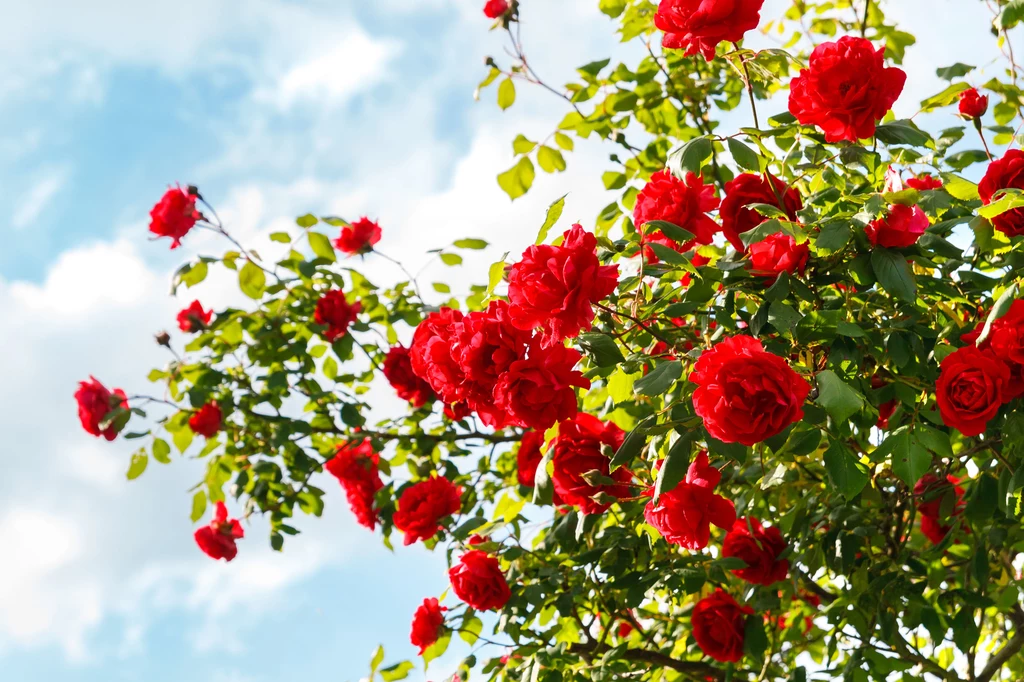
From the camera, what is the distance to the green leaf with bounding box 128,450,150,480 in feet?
11.0

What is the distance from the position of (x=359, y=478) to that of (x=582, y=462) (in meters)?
1.56

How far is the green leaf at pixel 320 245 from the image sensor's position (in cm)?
315

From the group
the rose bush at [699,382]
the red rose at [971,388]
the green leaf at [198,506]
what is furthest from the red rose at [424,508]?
the red rose at [971,388]

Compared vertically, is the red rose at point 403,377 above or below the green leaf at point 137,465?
below

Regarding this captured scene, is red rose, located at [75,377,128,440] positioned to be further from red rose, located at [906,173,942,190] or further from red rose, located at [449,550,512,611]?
red rose, located at [906,173,942,190]

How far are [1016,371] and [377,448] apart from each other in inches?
84.2

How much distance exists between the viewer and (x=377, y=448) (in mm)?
3266

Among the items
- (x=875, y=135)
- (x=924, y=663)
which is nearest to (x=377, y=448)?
(x=924, y=663)

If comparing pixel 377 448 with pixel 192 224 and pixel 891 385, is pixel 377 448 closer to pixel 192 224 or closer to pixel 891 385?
pixel 192 224

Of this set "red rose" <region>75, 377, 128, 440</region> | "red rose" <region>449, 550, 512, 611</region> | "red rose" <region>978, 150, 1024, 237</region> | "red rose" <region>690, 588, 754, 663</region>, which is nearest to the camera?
"red rose" <region>978, 150, 1024, 237</region>

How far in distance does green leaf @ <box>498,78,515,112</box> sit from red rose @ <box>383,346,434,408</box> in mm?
895

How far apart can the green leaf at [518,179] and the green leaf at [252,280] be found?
107cm

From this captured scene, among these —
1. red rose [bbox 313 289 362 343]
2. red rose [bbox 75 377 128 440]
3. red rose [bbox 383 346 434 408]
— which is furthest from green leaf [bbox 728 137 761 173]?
red rose [bbox 75 377 128 440]

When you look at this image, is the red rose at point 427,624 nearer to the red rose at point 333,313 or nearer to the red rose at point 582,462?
the red rose at point 582,462
